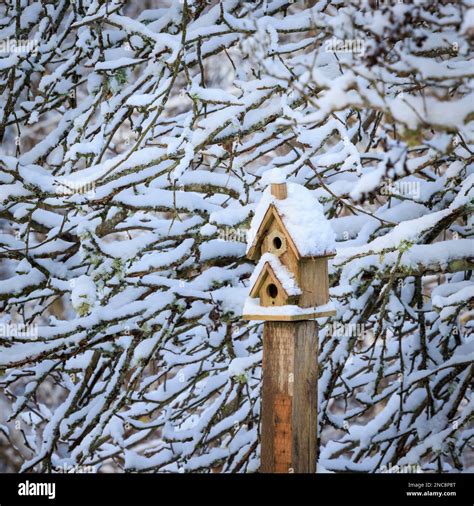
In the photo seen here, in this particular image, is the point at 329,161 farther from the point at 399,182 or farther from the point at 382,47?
the point at 382,47

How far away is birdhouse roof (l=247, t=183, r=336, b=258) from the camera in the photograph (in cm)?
320

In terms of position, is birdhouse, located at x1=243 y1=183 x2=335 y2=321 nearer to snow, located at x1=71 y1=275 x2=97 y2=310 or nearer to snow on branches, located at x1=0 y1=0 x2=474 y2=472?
snow on branches, located at x1=0 y1=0 x2=474 y2=472

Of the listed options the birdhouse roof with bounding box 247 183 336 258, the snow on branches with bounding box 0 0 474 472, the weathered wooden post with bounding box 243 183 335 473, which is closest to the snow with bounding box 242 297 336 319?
the weathered wooden post with bounding box 243 183 335 473

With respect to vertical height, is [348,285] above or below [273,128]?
below

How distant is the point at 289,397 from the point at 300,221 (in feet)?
2.00

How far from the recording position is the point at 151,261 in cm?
450

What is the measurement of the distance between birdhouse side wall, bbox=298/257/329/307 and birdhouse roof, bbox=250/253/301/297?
0.14 feet

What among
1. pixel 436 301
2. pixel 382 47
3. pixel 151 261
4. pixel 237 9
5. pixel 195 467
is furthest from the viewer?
pixel 195 467

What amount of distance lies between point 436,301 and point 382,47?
1838mm

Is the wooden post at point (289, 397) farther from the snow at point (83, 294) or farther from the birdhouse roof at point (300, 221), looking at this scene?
the snow at point (83, 294)

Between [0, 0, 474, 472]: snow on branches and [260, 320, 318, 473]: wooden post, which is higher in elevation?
[0, 0, 474, 472]: snow on branches

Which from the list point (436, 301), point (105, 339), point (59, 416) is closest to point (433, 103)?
point (436, 301)

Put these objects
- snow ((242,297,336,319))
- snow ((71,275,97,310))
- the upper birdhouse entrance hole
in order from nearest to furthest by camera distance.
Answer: snow ((242,297,336,319))
the upper birdhouse entrance hole
snow ((71,275,97,310))

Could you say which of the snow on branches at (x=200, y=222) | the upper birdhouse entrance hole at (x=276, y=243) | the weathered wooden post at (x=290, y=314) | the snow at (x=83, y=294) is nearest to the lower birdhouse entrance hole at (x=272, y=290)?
the weathered wooden post at (x=290, y=314)
